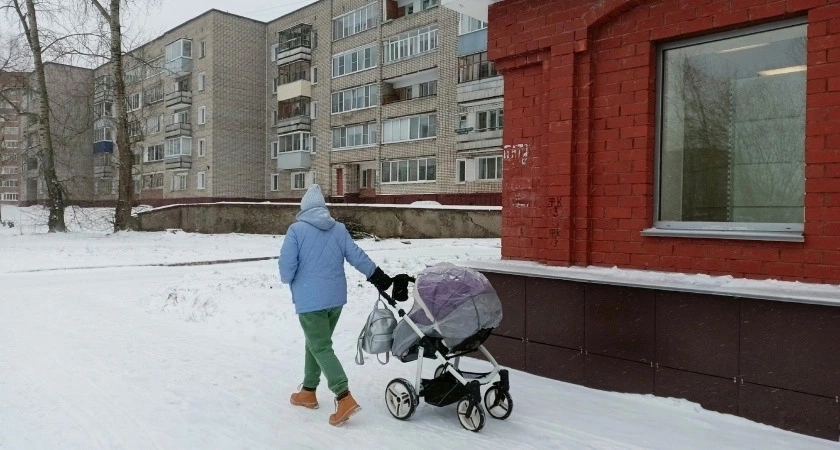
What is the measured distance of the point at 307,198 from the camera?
4566 mm

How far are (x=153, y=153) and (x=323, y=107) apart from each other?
1934cm

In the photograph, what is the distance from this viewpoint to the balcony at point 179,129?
1784 inches

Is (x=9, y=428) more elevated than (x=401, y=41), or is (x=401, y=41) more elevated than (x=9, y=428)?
(x=401, y=41)


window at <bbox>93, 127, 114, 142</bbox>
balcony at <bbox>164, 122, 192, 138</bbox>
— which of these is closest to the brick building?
balcony at <bbox>164, 122, 192, 138</bbox>

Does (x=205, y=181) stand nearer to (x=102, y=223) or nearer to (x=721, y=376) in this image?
(x=102, y=223)

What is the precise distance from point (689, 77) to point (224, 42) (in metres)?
43.0

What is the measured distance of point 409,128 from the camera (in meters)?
33.4

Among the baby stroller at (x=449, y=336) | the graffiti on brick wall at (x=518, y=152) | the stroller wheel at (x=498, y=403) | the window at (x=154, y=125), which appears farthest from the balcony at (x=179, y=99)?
the stroller wheel at (x=498, y=403)

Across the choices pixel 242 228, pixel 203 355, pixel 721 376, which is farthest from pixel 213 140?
pixel 721 376

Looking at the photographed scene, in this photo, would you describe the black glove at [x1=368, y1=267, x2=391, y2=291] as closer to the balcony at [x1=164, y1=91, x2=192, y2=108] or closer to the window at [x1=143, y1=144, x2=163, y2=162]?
the balcony at [x1=164, y1=91, x2=192, y2=108]

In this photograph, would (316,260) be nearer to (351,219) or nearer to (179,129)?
(351,219)

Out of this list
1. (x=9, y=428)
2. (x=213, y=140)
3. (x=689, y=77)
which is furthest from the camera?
(x=213, y=140)

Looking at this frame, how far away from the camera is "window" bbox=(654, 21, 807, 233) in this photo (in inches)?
182

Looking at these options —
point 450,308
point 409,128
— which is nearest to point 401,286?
point 450,308
